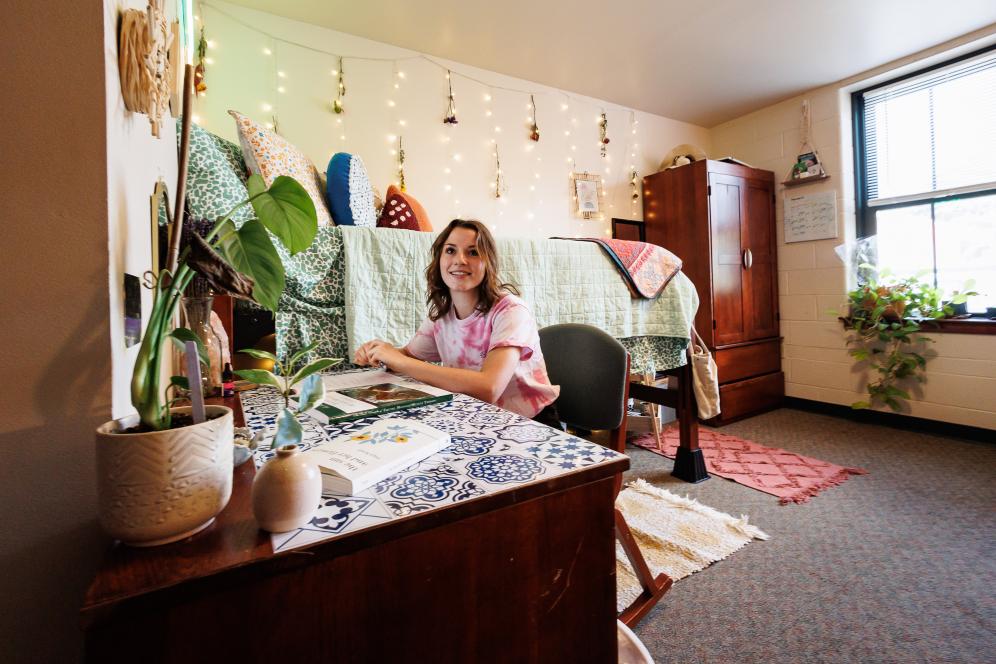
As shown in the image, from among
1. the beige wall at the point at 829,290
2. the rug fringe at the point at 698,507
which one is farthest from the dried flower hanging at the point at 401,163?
the beige wall at the point at 829,290

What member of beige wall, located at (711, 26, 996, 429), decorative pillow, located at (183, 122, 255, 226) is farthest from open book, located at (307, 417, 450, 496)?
beige wall, located at (711, 26, 996, 429)

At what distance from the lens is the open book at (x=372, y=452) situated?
1.71ft

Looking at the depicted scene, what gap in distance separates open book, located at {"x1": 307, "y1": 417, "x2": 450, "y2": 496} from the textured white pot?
0.44 feet

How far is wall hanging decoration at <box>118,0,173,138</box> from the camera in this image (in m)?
0.58

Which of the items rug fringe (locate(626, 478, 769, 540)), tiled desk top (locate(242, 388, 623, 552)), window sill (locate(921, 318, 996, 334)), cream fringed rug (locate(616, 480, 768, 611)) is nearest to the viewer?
tiled desk top (locate(242, 388, 623, 552))

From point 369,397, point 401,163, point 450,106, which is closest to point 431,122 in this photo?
point 450,106

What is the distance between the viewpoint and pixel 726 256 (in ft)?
11.1

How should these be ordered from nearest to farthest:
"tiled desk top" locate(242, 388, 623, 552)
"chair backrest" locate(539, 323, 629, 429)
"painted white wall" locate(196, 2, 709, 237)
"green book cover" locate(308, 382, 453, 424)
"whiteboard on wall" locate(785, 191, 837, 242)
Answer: "tiled desk top" locate(242, 388, 623, 552), "green book cover" locate(308, 382, 453, 424), "chair backrest" locate(539, 323, 629, 429), "painted white wall" locate(196, 2, 709, 237), "whiteboard on wall" locate(785, 191, 837, 242)

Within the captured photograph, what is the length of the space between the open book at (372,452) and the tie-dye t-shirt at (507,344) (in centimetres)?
51

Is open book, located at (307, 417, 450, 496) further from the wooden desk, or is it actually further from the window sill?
the window sill

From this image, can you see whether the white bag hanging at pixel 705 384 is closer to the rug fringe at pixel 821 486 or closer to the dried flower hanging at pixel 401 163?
the rug fringe at pixel 821 486

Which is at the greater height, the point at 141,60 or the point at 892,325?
the point at 141,60

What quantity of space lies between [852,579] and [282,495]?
1814 millimetres

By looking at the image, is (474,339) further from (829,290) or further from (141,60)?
(829,290)
